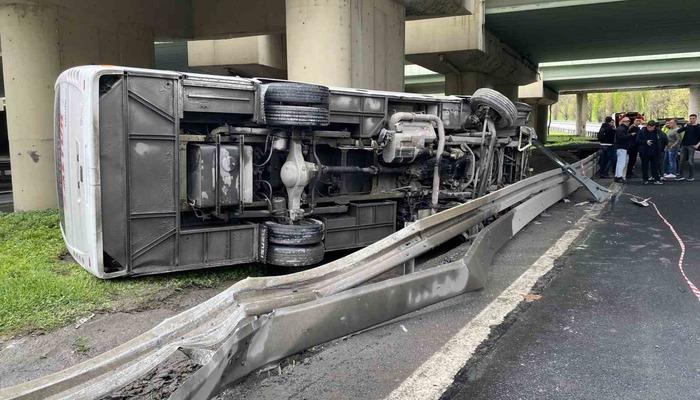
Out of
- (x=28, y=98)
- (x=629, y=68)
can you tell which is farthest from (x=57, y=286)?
(x=629, y=68)

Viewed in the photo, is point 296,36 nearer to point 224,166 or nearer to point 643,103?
point 224,166

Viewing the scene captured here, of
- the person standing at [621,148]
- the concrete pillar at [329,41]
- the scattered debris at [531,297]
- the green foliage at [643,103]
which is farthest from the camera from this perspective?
the green foliage at [643,103]

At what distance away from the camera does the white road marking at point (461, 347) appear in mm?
2982

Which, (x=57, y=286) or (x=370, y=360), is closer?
(x=370, y=360)

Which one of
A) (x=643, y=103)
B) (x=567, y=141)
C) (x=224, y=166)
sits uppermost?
(x=643, y=103)

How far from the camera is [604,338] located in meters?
3.70

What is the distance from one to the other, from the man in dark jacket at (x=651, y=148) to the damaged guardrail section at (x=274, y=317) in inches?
374

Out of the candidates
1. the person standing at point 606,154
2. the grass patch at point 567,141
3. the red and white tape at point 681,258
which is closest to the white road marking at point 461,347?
the red and white tape at point 681,258

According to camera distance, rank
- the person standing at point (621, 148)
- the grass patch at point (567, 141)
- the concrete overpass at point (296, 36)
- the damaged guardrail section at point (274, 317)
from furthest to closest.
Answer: the grass patch at point (567, 141)
the person standing at point (621, 148)
the concrete overpass at point (296, 36)
the damaged guardrail section at point (274, 317)

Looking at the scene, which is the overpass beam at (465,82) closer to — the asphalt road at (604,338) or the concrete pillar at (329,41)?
the concrete pillar at (329,41)

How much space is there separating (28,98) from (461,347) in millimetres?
9502

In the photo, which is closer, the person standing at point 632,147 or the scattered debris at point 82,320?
the scattered debris at point 82,320

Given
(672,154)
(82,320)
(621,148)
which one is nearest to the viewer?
(82,320)

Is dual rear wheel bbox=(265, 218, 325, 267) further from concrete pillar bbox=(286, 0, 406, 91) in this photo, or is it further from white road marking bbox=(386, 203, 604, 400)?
concrete pillar bbox=(286, 0, 406, 91)
